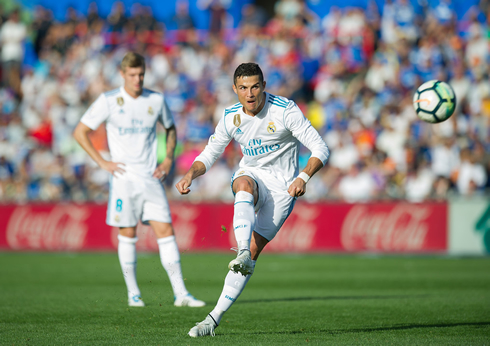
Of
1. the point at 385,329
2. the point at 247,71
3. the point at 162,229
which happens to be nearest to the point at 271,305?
the point at 162,229

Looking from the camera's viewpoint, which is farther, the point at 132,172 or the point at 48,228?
the point at 48,228

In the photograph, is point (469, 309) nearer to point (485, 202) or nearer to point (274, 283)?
point (274, 283)

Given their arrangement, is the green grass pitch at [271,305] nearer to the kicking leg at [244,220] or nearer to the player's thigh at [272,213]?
the kicking leg at [244,220]

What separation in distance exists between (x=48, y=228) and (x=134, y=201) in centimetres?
1028

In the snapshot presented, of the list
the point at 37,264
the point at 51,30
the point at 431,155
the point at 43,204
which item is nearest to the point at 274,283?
the point at 37,264

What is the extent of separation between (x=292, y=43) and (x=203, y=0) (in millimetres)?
4201

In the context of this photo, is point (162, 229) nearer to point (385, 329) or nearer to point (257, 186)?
point (257, 186)

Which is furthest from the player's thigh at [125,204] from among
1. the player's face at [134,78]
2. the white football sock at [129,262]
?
the player's face at [134,78]

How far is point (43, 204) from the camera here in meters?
17.4

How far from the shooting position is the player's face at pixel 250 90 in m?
5.81

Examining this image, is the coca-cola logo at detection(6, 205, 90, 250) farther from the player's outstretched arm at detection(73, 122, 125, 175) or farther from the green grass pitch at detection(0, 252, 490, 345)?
the player's outstretched arm at detection(73, 122, 125, 175)

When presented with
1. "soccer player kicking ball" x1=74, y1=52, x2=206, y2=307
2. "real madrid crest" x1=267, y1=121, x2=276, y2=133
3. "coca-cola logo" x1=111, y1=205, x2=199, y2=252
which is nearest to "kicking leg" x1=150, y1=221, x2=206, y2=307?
"soccer player kicking ball" x1=74, y1=52, x2=206, y2=307

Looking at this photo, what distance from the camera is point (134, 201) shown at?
26.0ft

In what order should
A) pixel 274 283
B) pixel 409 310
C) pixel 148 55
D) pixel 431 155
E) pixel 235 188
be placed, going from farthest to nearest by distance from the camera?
1. pixel 148 55
2. pixel 431 155
3. pixel 274 283
4. pixel 409 310
5. pixel 235 188
